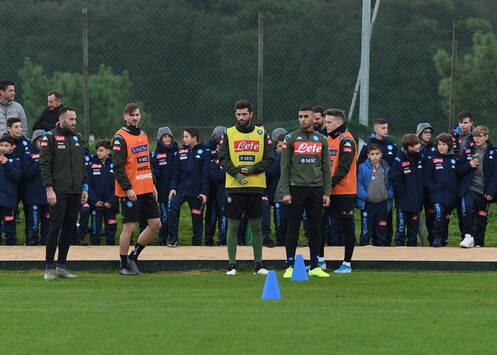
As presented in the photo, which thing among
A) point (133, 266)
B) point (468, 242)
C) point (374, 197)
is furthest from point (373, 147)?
point (133, 266)

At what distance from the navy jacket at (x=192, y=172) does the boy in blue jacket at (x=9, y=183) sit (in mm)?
2328

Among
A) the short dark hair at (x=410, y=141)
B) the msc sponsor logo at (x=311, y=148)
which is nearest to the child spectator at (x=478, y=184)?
the short dark hair at (x=410, y=141)

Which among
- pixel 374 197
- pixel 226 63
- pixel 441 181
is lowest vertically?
pixel 374 197

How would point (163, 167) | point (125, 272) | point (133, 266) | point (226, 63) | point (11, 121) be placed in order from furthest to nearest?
point (226, 63), point (163, 167), point (11, 121), point (133, 266), point (125, 272)

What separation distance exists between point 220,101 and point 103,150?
3437 mm

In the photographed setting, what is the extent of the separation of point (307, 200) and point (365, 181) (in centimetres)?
357

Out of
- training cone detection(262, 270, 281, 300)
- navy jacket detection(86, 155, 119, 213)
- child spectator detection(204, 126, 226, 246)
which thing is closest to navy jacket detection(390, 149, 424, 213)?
child spectator detection(204, 126, 226, 246)

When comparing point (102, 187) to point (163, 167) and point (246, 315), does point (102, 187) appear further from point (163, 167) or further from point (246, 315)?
point (246, 315)

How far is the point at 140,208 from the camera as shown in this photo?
13.6 m

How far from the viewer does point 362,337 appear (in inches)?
347

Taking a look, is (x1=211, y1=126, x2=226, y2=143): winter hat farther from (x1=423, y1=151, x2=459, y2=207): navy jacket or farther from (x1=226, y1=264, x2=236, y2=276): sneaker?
(x1=226, y1=264, x2=236, y2=276): sneaker

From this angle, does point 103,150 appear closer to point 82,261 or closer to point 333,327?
point 82,261

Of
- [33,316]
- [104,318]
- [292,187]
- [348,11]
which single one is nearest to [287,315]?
[104,318]

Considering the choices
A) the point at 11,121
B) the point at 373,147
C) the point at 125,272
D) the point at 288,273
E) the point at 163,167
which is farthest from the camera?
the point at 163,167
